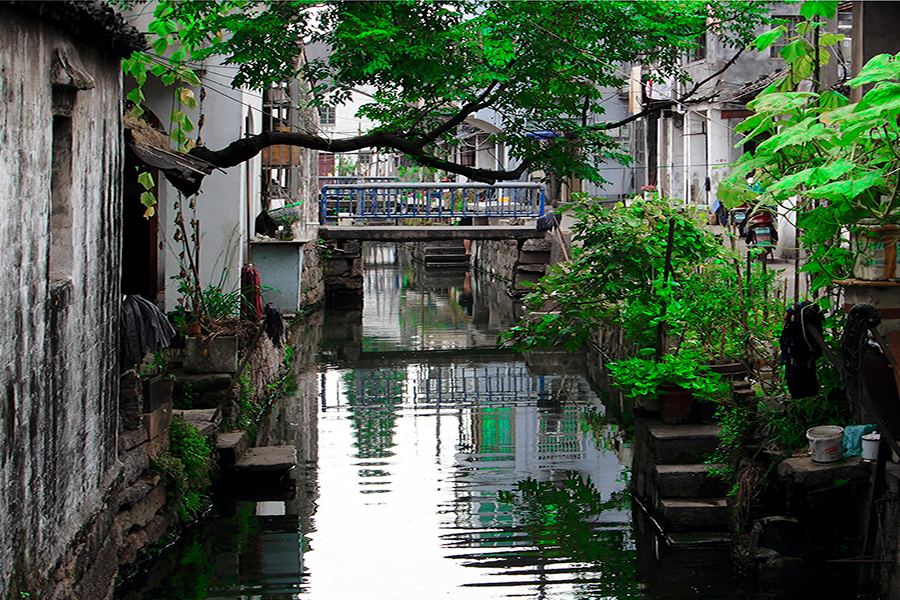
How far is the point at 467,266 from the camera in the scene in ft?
135

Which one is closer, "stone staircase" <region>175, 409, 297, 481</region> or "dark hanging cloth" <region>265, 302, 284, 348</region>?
"stone staircase" <region>175, 409, 297, 481</region>

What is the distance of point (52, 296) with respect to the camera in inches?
219

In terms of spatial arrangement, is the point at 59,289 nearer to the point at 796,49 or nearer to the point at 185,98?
the point at 185,98

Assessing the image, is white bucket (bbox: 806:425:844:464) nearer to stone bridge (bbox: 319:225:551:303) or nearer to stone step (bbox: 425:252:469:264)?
stone bridge (bbox: 319:225:551:303)

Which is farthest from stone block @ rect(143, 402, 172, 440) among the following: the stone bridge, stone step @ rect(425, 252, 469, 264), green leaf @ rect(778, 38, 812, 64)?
stone step @ rect(425, 252, 469, 264)

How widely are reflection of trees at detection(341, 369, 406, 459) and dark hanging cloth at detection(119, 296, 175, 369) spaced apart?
158 inches

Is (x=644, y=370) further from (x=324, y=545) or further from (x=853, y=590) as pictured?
(x=324, y=545)

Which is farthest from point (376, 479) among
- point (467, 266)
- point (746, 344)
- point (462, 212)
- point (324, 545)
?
point (467, 266)

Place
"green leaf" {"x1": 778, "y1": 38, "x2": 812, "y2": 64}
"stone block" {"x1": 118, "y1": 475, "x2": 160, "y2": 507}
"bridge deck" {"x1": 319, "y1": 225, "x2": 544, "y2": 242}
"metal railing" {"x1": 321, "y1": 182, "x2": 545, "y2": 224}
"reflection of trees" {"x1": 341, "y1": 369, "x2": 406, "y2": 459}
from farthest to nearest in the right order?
1. "metal railing" {"x1": 321, "y1": 182, "x2": 545, "y2": 224}
2. "bridge deck" {"x1": 319, "y1": 225, "x2": 544, "y2": 242}
3. "reflection of trees" {"x1": 341, "y1": 369, "x2": 406, "y2": 459}
4. "stone block" {"x1": 118, "y1": 475, "x2": 160, "y2": 507}
5. "green leaf" {"x1": 778, "y1": 38, "x2": 812, "y2": 64}

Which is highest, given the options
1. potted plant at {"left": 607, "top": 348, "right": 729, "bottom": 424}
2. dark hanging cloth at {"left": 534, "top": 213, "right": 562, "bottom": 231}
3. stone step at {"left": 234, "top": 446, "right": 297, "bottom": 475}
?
dark hanging cloth at {"left": 534, "top": 213, "right": 562, "bottom": 231}

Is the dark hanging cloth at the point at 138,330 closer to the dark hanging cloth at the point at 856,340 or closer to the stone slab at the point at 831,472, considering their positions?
the stone slab at the point at 831,472

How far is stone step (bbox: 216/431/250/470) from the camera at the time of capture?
9.68 m

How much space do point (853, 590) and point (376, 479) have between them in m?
4.87

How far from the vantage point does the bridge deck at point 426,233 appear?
23.7 metres
